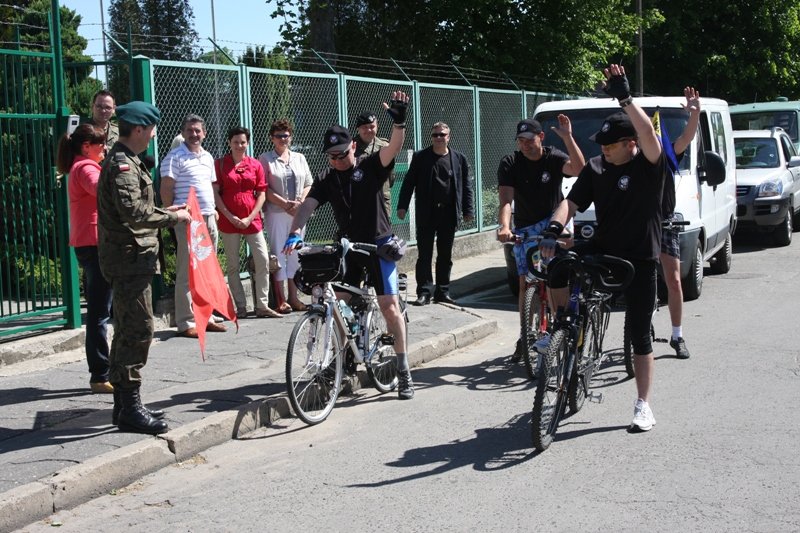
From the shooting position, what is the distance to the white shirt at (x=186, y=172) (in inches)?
350

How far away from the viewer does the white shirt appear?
8.90m

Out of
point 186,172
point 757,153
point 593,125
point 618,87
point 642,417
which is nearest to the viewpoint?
point 618,87

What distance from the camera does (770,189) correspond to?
16406mm

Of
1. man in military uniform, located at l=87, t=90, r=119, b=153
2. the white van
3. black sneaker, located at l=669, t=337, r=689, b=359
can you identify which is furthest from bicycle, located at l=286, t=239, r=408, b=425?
the white van

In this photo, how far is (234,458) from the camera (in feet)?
19.8

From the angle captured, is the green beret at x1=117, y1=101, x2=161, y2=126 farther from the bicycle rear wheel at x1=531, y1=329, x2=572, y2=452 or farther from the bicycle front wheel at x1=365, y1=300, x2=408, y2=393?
the bicycle rear wheel at x1=531, y1=329, x2=572, y2=452

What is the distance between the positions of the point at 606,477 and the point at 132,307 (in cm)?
291

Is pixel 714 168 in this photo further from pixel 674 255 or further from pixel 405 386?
pixel 405 386

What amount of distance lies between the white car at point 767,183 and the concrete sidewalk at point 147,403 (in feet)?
27.4

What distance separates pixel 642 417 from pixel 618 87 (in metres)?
2.03

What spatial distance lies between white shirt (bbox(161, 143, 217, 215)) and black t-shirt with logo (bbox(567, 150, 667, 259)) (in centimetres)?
409

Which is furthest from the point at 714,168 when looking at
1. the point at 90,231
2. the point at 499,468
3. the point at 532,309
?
the point at 90,231

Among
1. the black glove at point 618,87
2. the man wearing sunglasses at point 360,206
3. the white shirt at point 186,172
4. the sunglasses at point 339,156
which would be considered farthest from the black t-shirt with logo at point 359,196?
the white shirt at point 186,172

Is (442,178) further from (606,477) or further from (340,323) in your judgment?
(606,477)
